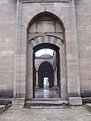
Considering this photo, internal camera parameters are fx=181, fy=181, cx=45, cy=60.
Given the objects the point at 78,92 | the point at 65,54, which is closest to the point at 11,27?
the point at 65,54

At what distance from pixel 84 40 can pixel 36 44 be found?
2.55m

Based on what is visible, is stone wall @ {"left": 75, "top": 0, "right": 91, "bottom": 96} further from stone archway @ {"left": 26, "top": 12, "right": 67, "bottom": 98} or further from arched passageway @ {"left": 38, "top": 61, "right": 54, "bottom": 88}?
arched passageway @ {"left": 38, "top": 61, "right": 54, "bottom": 88}

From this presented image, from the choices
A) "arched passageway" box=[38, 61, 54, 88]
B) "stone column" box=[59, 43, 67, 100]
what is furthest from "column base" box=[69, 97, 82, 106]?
"arched passageway" box=[38, 61, 54, 88]

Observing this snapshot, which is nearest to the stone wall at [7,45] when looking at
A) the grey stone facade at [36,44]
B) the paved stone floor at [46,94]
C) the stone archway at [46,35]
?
the grey stone facade at [36,44]

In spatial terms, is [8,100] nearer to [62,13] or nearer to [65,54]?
[65,54]

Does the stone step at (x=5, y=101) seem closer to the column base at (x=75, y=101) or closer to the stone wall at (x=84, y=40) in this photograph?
the column base at (x=75, y=101)

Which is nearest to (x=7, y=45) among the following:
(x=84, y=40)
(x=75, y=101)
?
(x=84, y=40)

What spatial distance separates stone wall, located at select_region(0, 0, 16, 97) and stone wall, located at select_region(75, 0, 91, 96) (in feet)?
11.6

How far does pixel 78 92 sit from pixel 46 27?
3.89 meters

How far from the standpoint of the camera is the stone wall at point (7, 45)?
9141mm

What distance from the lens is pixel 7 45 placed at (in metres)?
9.49

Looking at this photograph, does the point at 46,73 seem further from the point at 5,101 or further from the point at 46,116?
the point at 46,116

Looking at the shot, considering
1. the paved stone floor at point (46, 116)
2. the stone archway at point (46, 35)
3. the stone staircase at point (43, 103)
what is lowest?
the paved stone floor at point (46, 116)

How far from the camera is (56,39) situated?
9.77m
